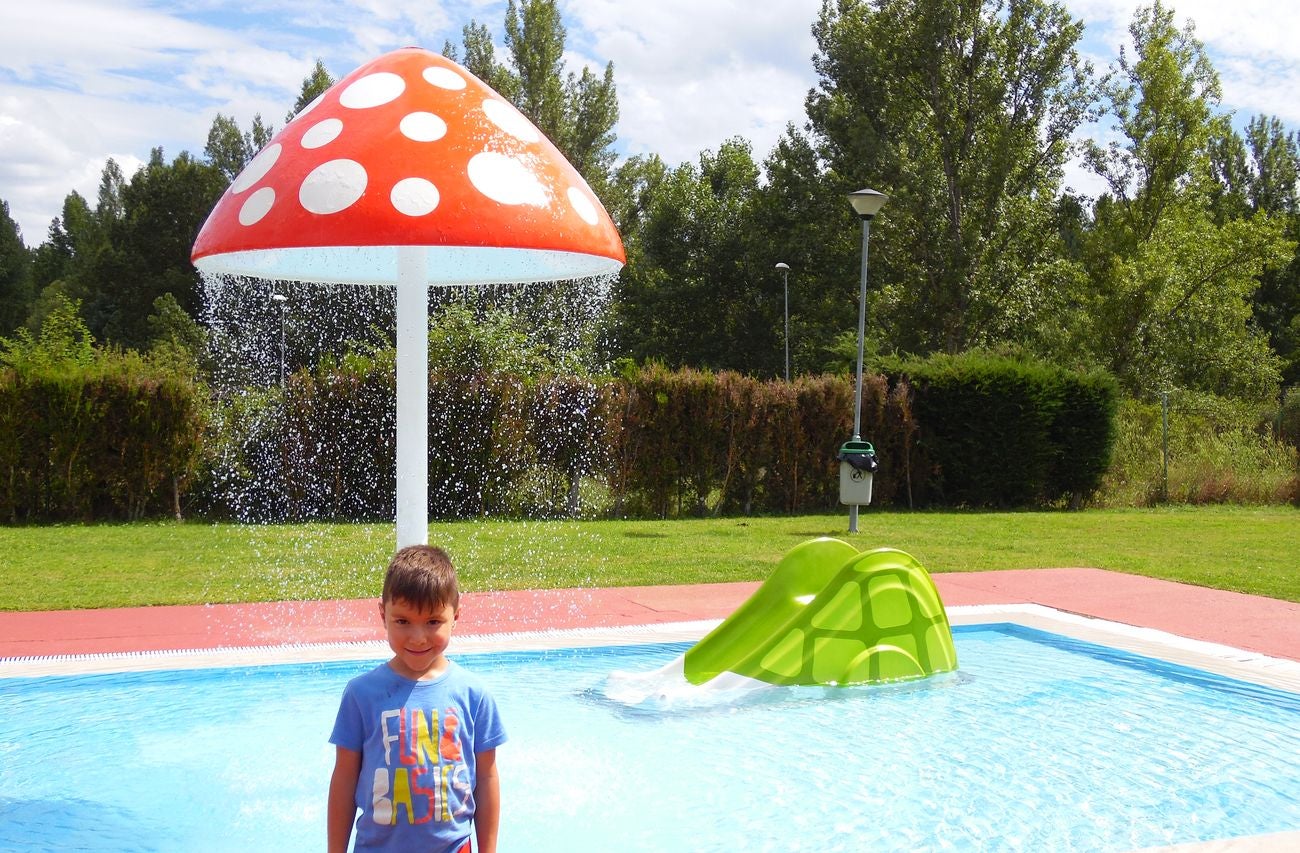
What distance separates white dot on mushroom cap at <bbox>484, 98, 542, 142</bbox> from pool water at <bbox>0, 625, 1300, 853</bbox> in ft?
8.81

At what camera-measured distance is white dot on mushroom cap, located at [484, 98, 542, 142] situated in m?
4.34

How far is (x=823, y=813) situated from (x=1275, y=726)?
9.35ft

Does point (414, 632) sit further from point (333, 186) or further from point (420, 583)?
point (333, 186)

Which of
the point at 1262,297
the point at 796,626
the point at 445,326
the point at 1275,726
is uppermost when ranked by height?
the point at 1262,297

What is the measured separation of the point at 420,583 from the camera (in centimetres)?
250

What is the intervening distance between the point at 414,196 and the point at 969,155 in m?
31.2

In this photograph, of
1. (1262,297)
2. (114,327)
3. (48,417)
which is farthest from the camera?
(1262,297)

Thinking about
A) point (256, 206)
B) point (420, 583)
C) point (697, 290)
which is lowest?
point (420, 583)

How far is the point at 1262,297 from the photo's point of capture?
160 feet

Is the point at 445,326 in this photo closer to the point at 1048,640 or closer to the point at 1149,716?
the point at 1048,640

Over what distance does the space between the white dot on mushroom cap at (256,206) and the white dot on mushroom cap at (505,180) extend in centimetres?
72

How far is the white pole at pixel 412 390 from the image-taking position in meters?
4.35

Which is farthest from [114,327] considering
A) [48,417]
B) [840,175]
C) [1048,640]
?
[1048,640]

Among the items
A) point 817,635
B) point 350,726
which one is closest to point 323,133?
point 350,726
